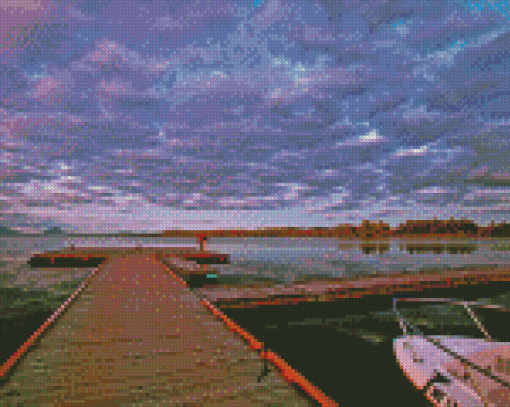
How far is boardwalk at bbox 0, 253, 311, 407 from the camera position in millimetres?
4602

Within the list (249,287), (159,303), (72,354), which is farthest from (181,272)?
(72,354)

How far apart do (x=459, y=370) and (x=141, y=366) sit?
6719 millimetres

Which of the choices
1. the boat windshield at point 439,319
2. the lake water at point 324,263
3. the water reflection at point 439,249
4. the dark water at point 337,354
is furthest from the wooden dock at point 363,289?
the water reflection at point 439,249

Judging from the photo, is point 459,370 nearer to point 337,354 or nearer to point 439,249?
point 337,354

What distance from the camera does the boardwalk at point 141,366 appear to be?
15.1 ft

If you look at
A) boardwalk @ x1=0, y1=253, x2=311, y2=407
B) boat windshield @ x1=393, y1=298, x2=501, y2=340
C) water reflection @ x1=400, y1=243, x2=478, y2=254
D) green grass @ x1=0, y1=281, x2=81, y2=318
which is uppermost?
boardwalk @ x1=0, y1=253, x2=311, y2=407

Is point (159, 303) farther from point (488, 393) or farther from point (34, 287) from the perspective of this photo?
point (34, 287)

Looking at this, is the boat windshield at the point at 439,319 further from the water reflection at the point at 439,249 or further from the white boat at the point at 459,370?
the water reflection at the point at 439,249

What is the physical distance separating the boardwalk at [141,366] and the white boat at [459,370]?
3.61 m

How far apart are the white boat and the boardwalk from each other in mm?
3611

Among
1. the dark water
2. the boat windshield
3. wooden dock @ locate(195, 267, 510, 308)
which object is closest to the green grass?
wooden dock @ locate(195, 267, 510, 308)

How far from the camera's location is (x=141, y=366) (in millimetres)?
5668

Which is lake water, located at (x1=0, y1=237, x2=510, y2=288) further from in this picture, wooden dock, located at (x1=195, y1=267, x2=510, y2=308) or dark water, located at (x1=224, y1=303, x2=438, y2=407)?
dark water, located at (x1=224, y1=303, x2=438, y2=407)

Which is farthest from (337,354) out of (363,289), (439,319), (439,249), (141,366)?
(439,249)
